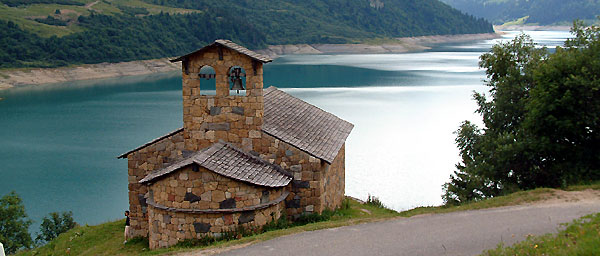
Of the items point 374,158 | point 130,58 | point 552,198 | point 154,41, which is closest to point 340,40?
point 154,41

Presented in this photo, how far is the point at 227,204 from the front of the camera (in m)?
13.2

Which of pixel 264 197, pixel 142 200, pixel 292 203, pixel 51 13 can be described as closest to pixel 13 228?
pixel 142 200

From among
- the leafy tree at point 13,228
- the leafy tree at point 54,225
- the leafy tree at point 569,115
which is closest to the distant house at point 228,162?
the leafy tree at point 569,115

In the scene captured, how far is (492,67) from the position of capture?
22.6m

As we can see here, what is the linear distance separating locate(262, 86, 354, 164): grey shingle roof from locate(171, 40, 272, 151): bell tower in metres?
0.57

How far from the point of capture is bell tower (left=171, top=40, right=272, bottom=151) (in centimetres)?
1476

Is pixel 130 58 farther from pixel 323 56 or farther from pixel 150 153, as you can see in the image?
pixel 150 153

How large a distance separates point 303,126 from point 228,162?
3393mm

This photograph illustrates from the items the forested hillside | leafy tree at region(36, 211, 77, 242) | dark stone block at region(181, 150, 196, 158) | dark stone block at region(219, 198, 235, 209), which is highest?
the forested hillside

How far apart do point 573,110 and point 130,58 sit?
96.8 metres

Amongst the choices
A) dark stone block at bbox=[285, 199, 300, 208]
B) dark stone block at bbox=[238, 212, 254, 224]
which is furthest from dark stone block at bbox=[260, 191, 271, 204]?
dark stone block at bbox=[285, 199, 300, 208]

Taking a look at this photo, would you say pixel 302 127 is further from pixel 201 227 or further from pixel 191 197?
pixel 201 227

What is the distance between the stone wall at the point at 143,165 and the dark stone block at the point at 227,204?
2911mm

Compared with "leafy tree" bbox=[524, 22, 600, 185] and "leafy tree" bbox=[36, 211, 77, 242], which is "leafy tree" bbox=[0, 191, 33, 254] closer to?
"leafy tree" bbox=[36, 211, 77, 242]
